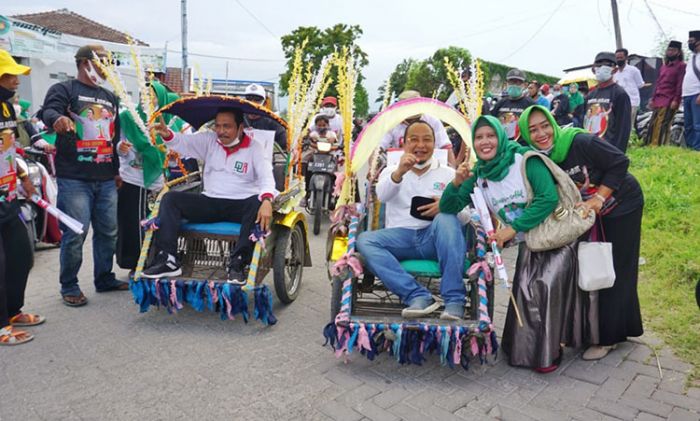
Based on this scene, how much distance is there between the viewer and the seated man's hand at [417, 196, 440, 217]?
3902 millimetres

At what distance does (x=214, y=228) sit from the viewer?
4.29m

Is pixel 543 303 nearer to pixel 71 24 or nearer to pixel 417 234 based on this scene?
pixel 417 234

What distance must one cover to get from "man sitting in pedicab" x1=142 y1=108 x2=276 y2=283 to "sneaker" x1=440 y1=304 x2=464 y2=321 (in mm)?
1550

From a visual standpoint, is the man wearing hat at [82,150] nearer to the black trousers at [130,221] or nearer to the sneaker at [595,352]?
the black trousers at [130,221]

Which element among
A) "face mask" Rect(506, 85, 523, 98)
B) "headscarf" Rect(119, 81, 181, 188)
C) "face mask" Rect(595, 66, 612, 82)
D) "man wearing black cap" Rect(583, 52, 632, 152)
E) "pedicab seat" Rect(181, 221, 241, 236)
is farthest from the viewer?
"face mask" Rect(506, 85, 523, 98)

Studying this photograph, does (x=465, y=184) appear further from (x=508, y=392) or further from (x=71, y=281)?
(x=71, y=281)

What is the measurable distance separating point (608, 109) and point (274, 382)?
183 inches

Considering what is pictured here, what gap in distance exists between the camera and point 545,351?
3338 millimetres

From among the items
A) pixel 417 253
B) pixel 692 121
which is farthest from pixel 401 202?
pixel 692 121

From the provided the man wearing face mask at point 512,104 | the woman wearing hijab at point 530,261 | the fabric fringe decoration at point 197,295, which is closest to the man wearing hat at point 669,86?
the man wearing face mask at point 512,104

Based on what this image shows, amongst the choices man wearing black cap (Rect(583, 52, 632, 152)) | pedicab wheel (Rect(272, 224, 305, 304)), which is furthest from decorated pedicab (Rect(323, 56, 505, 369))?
man wearing black cap (Rect(583, 52, 632, 152))

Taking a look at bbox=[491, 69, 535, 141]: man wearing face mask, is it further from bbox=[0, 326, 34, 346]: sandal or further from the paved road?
bbox=[0, 326, 34, 346]: sandal

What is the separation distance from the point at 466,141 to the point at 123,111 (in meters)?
3.01

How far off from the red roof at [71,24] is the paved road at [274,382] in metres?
30.4
